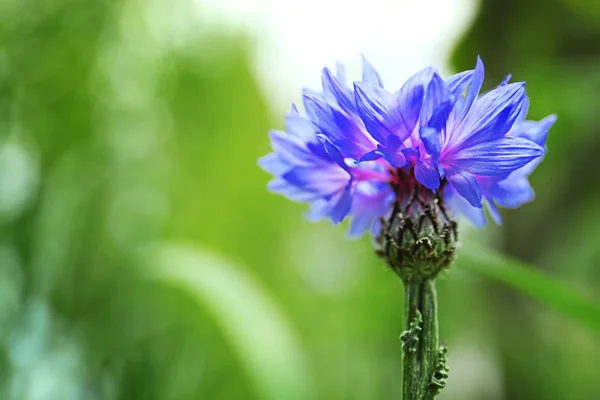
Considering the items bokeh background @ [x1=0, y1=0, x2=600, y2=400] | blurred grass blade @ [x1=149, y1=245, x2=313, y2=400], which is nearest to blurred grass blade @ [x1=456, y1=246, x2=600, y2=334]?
bokeh background @ [x1=0, y1=0, x2=600, y2=400]

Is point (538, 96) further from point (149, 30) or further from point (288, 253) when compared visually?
point (288, 253)

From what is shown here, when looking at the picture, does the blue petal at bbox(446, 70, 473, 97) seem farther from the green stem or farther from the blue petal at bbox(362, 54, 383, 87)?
the green stem

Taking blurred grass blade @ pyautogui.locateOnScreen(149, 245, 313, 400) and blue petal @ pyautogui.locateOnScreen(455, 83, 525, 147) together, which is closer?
blue petal @ pyautogui.locateOnScreen(455, 83, 525, 147)

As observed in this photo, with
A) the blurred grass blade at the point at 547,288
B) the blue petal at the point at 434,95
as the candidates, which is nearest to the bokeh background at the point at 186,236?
the blurred grass blade at the point at 547,288

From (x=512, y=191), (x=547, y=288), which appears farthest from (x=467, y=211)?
(x=547, y=288)

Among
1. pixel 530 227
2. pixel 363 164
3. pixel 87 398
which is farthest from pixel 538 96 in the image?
pixel 87 398

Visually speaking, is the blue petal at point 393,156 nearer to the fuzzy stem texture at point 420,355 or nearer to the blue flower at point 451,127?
the blue flower at point 451,127

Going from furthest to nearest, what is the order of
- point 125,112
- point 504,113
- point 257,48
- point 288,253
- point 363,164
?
point 288,253
point 257,48
point 125,112
point 363,164
point 504,113
